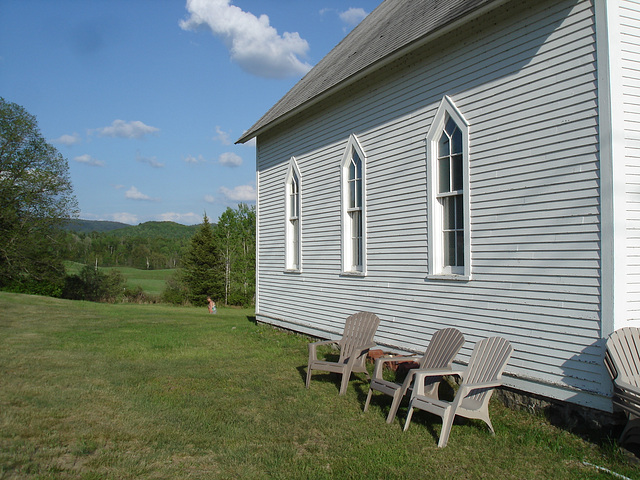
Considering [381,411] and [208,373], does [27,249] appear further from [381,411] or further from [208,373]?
[381,411]

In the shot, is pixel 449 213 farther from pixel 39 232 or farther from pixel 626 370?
pixel 39 232

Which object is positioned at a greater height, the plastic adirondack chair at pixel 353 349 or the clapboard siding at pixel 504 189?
the clapboard siding at pixel 504 189

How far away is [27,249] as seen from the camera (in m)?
35.1

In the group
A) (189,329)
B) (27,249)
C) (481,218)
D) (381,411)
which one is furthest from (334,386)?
(27,249)

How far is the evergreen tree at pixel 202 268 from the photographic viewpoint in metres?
47.1

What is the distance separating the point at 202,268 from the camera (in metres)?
47.5

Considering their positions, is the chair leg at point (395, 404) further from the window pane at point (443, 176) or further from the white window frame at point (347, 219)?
the white window frame at point (347, 219)

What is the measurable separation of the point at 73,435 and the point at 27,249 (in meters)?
34.9

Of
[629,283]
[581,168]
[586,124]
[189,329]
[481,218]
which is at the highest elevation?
[586,124]

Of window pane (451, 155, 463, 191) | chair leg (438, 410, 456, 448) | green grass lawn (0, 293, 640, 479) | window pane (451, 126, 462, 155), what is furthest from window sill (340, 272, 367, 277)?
chair leg (438, 410, 456, 448)

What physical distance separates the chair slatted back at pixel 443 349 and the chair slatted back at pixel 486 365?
300mm

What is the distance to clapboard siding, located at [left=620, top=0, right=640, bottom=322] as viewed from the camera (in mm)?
5363

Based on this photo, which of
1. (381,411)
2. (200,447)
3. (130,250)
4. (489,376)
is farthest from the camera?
(130,250)

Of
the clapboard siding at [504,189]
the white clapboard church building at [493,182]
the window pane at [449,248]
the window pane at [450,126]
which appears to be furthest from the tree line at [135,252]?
the window pane at [450,126]
